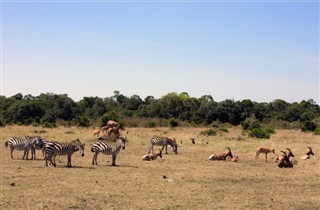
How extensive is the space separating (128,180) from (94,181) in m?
1.25

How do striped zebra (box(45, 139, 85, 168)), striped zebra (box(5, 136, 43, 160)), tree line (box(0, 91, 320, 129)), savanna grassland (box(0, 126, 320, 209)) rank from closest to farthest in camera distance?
1. savanna grassland (box(0, 126, 320, 209))
2. striped zebra (box(45, 139, 85, 168))
3. striped zebra (box(5, 136, 43, 160))
4. tree line (box(0, 91, 320, 129))

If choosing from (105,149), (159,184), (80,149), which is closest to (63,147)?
(80,149)

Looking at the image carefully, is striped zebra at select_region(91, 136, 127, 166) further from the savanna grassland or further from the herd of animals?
the savanna grassland

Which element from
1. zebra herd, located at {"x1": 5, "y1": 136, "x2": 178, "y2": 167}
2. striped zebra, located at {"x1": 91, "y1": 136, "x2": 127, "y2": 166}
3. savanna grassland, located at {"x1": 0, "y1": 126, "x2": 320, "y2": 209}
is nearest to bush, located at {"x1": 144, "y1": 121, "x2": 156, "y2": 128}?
savanna grassland, located at {"x1": 0, "y1": 126, "x2": 320, "y2": 209}

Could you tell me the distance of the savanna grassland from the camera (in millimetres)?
12539

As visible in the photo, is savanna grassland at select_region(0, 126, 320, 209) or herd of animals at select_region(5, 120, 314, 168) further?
herd of animals at select_region(5, 120, 314, 168)

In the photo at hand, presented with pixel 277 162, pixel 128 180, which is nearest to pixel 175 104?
pixel 277 162

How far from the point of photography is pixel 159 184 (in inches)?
609

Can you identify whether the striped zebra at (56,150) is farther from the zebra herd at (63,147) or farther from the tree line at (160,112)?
the tree line at (160,112)

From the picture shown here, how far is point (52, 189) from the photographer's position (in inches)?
552

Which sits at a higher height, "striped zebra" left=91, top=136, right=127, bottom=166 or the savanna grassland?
"striped zebra" left=91, top=136, right=127, bottom=166

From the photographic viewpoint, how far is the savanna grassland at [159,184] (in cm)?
1254

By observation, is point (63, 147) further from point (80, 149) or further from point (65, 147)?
point (80, 149)

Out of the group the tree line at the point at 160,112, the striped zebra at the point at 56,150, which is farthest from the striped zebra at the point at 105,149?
the tree line at the point at 160,112
